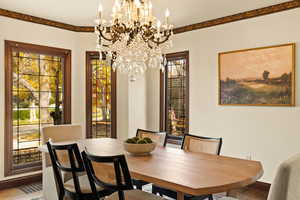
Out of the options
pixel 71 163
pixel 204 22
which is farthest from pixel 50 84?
pixel 204 22

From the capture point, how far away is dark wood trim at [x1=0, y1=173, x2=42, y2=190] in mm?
3682

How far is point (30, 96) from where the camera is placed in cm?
410

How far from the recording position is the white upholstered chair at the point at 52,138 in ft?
10.1

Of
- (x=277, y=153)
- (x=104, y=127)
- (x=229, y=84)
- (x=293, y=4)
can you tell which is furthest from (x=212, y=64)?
(x=104, y=127)

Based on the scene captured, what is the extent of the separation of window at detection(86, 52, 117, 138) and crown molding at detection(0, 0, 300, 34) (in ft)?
2.10

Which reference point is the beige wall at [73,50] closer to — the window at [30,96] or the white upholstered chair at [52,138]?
the window at [30,96]

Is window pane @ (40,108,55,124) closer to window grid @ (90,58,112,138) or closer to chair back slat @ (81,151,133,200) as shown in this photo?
window grid @ (90,58,112,138)

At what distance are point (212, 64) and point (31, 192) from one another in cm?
333

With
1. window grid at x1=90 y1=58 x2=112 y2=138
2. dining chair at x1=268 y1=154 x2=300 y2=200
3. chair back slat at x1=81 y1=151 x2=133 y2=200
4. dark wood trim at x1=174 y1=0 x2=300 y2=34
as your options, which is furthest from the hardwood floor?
dark wood trim at x1=174 y1=0 x2=300 y2=34

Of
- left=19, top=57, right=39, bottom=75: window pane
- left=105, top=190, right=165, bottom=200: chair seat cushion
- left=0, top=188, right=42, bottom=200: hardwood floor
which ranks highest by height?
left=19, top=57, right=39, bottom=75: window pane

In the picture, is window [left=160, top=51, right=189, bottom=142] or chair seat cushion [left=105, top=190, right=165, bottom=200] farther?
window [left=160, top=51, right=189, bottom=142]

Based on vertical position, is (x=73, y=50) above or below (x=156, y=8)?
below

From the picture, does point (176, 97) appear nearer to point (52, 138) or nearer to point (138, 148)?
point (52, 138)

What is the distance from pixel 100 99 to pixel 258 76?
2743mm
